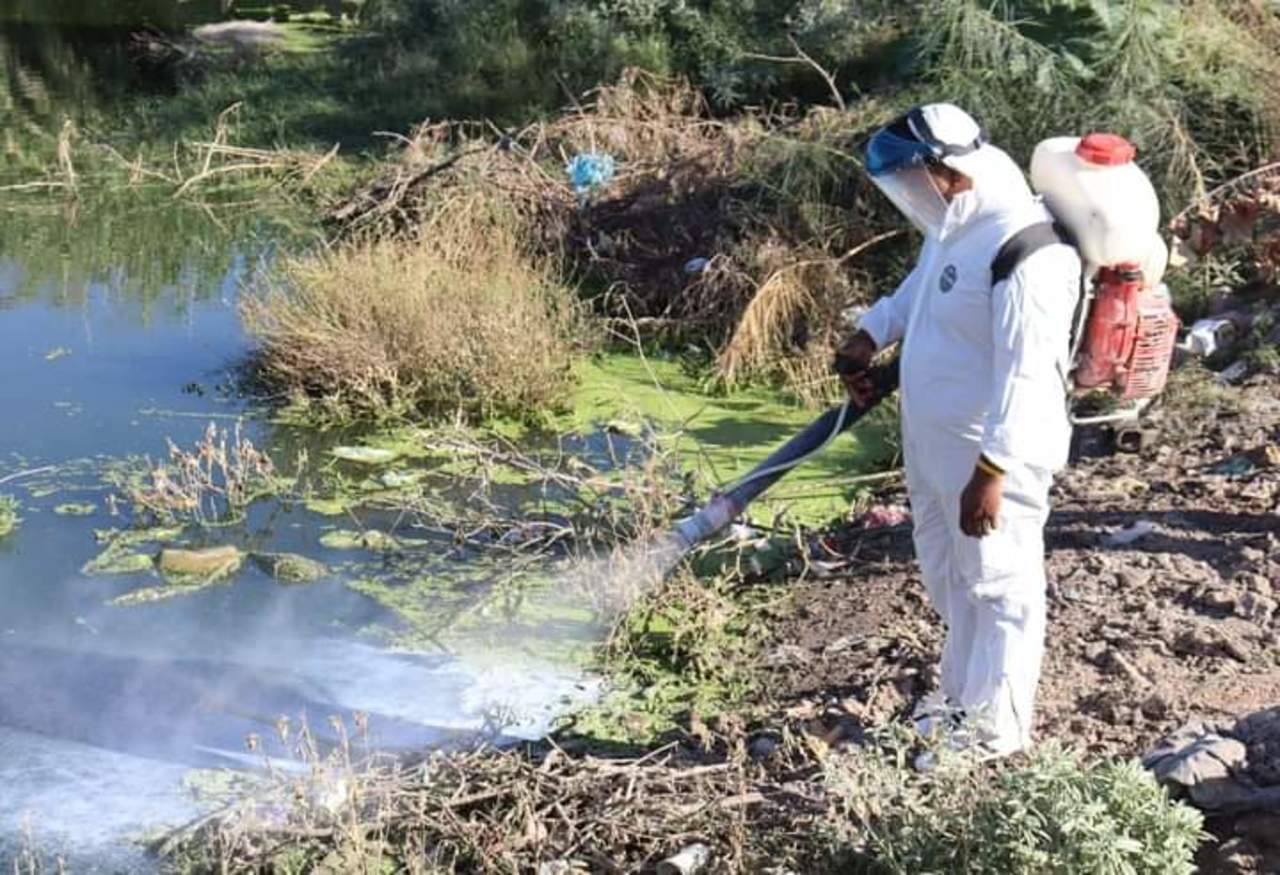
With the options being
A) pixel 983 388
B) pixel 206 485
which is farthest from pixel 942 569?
pixel 206 485

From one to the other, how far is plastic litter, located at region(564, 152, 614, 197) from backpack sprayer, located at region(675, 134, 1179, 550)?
6.60 m

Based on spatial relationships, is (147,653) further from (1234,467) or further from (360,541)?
(1234,467)

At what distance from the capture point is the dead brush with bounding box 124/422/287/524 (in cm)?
709

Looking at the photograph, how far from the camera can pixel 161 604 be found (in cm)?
636

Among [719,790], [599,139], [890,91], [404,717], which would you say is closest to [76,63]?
[599,139]

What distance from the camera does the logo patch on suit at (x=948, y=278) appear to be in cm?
411

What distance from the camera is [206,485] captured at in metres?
7.16

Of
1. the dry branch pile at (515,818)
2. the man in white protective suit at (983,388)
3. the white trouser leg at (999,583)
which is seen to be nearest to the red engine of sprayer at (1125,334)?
the man in white protective suit at (983,388)

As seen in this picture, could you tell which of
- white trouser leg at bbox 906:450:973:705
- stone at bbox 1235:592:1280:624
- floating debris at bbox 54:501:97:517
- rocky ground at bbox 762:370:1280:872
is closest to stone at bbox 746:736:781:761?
rocky ground at bbox 762:370:1280:872

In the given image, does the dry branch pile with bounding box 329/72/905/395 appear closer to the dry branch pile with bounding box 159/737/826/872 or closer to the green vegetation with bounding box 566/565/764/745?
the green vegetation with bounding box 566/565/764/745

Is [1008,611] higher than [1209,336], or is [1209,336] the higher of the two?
[1008,611]

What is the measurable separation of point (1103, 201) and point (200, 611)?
3.79m

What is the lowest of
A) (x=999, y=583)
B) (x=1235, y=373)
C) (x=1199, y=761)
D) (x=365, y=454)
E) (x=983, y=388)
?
(x=365, y=454)

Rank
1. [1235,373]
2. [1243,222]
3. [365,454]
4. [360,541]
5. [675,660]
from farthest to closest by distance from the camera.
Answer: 1. [1243,222]
2. [365,454]
3. [1235,373]
4. [360,541]
5. [675,660]
